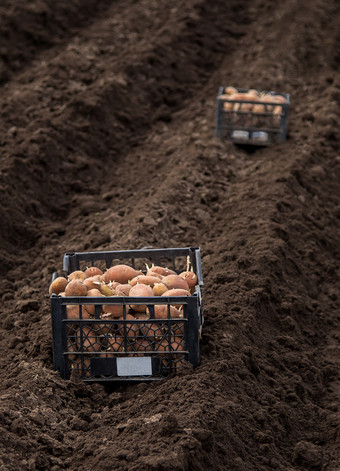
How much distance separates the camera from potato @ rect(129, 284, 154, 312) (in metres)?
4.66

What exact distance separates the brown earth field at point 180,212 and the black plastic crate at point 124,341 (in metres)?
0.09

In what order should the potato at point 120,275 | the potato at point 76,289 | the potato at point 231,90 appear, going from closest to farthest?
the potato at point 76,289
the potato at point 120,275
the potato at point 231,90

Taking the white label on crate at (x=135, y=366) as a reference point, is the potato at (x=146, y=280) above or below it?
Result: above

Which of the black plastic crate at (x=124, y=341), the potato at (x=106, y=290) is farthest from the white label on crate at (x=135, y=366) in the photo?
the potato at (x=106, y=290)

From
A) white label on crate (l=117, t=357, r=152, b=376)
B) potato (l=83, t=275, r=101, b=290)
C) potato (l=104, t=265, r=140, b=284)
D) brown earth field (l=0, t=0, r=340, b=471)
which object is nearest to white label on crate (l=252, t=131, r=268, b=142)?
brown earth field (l=0, t=0, r=340, b=471)

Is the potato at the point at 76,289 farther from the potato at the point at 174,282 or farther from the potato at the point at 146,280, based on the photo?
the potato at the point at 174,282

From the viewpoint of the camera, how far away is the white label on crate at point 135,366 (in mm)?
4617

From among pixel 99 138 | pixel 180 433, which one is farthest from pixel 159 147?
pixel 180 433

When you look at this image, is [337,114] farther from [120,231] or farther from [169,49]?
[120,231]

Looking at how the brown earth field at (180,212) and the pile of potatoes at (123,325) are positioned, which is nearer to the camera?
the brown earth field at (180,212)

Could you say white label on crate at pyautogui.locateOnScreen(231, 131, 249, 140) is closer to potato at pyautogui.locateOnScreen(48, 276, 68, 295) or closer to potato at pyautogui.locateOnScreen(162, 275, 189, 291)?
potato at pyautogui.locateOnScreen(162, 275, 189, 291)

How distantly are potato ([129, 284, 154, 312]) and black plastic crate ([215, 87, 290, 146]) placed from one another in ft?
13.7

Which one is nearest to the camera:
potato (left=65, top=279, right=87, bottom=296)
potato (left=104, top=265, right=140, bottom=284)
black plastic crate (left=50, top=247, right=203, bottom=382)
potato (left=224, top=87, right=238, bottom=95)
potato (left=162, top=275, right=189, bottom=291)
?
black plastic crate (left=50, top=247, right=203, bottom=382)

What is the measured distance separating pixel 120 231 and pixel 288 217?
1.48 metres
